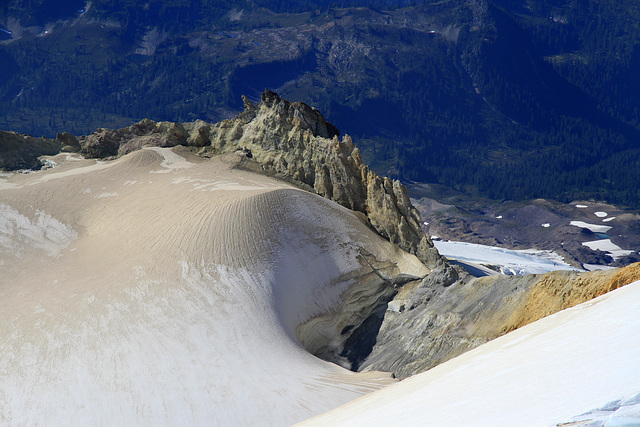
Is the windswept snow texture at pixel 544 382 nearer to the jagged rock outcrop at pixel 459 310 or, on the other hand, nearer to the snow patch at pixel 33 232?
Result: the jagged rock outcrop at pixel 459 310

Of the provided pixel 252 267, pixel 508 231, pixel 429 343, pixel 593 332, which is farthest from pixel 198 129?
pixel 508 231

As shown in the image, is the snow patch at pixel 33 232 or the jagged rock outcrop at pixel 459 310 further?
the snow patch at pixel 33 232

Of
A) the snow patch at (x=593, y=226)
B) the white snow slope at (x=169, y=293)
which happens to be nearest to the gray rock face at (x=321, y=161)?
the white snow slope at (x=169, y=293)

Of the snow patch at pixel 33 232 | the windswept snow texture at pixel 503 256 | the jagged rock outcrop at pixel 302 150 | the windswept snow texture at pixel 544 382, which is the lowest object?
the windswept snow texture at pixel 503 256

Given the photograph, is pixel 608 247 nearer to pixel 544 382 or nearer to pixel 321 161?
pixel 321 161

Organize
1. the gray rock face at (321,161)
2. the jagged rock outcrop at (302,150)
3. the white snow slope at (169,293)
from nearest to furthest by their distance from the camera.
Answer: the white snow slope at (169,293)
the gray rock face at (321,161)
the jagged rock outcrop at (302,150)

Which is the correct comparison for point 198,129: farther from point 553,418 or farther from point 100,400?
point 553,418

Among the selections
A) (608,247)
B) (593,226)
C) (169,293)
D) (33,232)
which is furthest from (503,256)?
(169,293)
